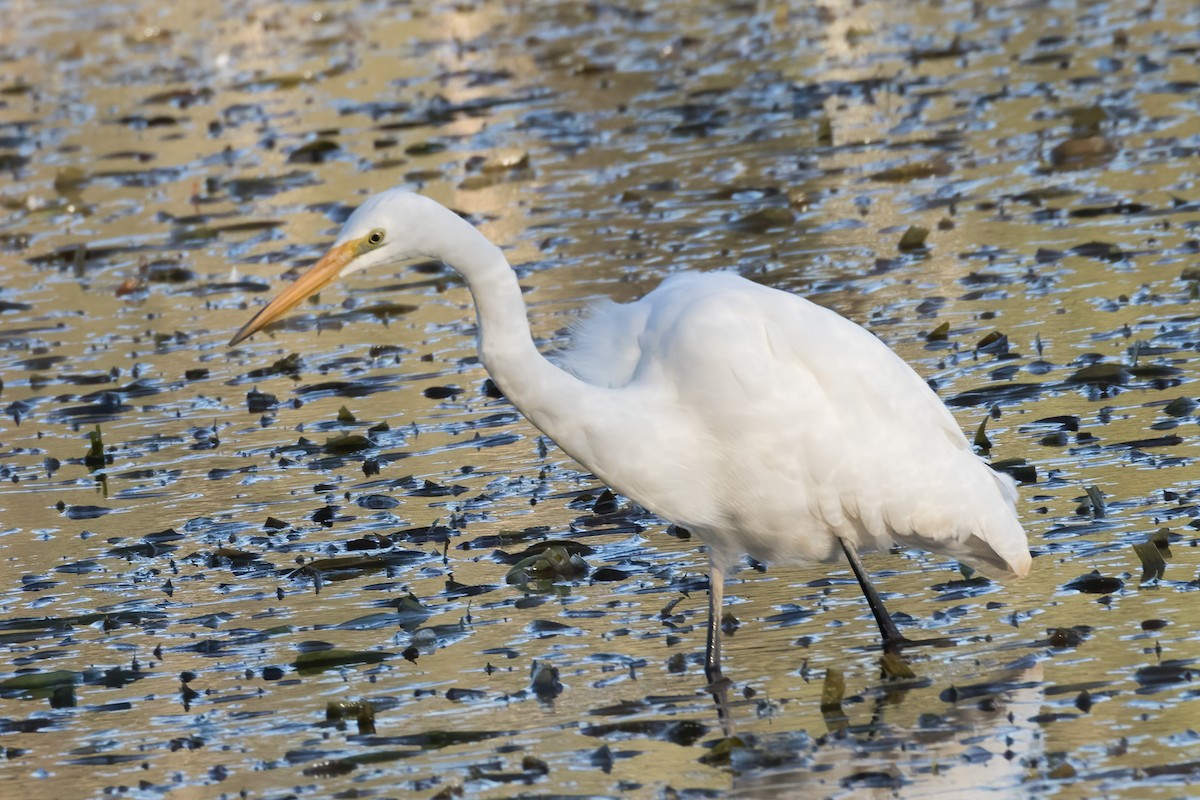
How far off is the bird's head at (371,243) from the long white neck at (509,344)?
0.10 metres

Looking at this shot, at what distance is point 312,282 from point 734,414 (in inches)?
59.1

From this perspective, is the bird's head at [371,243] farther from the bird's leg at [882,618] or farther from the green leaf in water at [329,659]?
the bird's leg at [882,618]

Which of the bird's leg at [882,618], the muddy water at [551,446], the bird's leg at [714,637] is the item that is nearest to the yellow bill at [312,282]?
the muddy water at [551,446]

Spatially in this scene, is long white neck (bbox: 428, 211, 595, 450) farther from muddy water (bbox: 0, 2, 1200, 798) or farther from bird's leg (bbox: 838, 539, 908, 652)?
bird's leg (bbox: 838, 539, 908, 652)

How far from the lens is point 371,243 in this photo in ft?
21.0

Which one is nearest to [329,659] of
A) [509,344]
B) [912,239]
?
[509,344]

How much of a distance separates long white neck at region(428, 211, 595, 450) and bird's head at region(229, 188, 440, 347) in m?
0.10

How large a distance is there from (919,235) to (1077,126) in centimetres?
327

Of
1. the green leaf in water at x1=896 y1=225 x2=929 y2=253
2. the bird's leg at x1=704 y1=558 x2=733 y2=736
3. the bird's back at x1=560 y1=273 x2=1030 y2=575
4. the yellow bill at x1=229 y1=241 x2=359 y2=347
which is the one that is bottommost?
the bird's leg at x1=704 y1=558 x2=733 y2=736

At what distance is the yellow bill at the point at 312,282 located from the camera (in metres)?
6.38

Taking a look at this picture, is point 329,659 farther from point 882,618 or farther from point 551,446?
point 551,446

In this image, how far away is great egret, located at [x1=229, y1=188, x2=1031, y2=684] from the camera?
6.45m

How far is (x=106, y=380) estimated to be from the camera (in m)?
12.2

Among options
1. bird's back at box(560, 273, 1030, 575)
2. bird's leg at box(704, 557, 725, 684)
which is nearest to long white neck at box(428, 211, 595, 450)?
bird's back at box(560, 273, 1030, 575)
